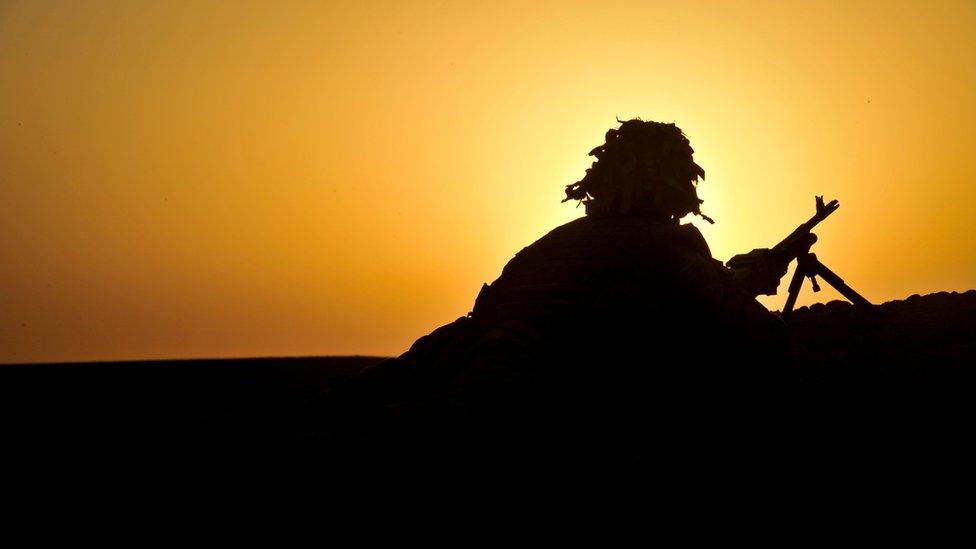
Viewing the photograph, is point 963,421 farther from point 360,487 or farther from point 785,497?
point 360,487

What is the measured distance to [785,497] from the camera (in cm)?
625

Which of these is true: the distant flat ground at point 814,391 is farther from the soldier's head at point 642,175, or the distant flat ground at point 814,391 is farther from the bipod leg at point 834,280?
the soldier's head at point 642,175

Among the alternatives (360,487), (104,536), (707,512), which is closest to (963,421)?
(707,512)

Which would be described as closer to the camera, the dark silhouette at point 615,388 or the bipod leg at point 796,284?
the dark silhouette at point 615,388

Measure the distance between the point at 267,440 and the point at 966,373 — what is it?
401 inches

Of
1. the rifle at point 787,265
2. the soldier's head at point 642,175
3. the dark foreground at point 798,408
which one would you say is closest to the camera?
the dark foreground at point 798,408

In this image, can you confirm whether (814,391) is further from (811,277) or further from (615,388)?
(615,388)

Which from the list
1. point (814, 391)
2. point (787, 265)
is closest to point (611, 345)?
point (814, 391)

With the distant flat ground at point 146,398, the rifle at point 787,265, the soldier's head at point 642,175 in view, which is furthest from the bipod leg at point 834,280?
the distant flat ground at point 146,398

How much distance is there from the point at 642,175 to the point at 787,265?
4.27m

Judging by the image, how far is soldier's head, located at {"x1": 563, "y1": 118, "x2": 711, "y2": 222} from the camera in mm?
8664

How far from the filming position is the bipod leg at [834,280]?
11766 mm

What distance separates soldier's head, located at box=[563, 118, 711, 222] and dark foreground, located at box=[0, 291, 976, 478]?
2.36 m

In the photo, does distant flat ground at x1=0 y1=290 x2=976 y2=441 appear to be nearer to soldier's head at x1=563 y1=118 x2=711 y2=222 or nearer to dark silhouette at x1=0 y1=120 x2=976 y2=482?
dark silhouette at x1=0 y1=120 x2=976 y2=482
